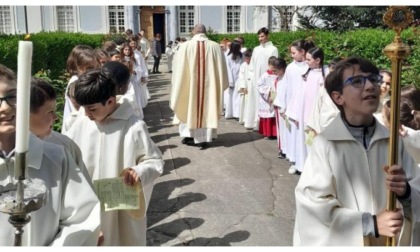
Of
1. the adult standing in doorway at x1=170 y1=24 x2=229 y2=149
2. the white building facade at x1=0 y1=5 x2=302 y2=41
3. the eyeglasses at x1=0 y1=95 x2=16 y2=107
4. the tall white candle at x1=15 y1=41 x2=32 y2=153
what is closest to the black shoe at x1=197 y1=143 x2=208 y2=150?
the adult standing in doorway at x1=170 y1=24 x2=229 y2=149

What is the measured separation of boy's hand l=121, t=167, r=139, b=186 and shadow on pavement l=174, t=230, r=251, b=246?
1.67 m

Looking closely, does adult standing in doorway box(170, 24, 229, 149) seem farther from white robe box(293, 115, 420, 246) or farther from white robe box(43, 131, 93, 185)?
white robe box(293, 115, 420, 246)

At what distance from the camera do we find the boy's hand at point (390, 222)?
210 centimetres

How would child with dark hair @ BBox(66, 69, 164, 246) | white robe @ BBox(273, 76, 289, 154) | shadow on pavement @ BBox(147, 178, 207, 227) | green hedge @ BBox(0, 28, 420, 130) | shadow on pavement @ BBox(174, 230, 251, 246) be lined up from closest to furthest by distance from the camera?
child with dark hair @ BBox(66, 69, 164, 246) → shadow on pavement @ BBox(174, 230, 251, 246) → shadow on pavement @ BBox(147, 178, 207, 227) → white robe @ BBox(273, 76, 289, 154) → green hedge @ BBox(0, 28, 420, 130)

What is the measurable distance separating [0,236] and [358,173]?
1.44 m

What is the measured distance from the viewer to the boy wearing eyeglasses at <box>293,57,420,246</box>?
2.22 meters

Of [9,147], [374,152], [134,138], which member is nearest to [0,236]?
[9,147]

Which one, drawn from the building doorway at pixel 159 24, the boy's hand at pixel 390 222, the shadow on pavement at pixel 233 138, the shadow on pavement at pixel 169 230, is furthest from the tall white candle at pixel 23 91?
the building doorway at pixel 159 24

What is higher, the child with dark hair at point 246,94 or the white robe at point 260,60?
the white robe at point 260,60

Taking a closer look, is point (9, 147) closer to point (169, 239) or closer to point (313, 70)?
point (169, 239)

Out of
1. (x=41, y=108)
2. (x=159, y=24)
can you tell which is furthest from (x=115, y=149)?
(x=159, y=24)

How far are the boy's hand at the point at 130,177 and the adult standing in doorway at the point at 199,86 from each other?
499cm

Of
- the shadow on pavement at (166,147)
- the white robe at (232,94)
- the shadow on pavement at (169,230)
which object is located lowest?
the shadow on pavement at (166,147)

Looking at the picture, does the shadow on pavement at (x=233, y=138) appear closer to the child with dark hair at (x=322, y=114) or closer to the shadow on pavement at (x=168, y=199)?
the shadow on pavement at (x=168, y=199)
